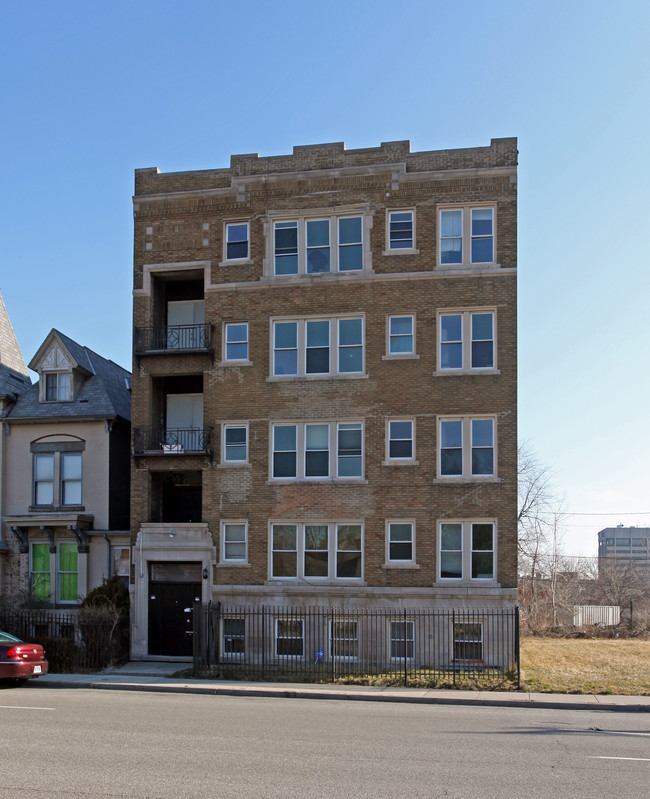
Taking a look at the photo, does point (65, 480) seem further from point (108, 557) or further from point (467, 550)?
point (467, 550)

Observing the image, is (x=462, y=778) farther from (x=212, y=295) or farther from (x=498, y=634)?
(x=212, y=295)

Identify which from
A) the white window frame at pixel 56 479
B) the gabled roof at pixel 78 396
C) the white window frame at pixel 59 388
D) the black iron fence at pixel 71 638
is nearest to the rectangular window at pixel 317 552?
the black iron fence at pixel 71 638

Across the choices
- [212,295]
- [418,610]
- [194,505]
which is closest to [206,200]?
[212,295]

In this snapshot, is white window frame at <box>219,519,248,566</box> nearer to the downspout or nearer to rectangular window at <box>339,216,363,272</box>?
the downspout

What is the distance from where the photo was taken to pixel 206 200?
86.4ft

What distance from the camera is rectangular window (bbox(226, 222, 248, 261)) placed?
85.9 ft

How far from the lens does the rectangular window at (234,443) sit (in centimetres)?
2556

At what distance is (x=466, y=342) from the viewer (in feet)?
80.2

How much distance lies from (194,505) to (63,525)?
4267mm

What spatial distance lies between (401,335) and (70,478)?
12.2m

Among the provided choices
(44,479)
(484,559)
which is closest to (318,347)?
(484,559)

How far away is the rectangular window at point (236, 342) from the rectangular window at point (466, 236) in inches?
250

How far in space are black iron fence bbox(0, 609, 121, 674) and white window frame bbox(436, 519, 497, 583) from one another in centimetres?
953

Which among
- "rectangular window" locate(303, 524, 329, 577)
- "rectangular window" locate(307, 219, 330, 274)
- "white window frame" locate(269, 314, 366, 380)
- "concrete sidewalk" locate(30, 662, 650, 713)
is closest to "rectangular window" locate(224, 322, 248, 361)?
"white window frame" locate(269, 314, 366, 380)
